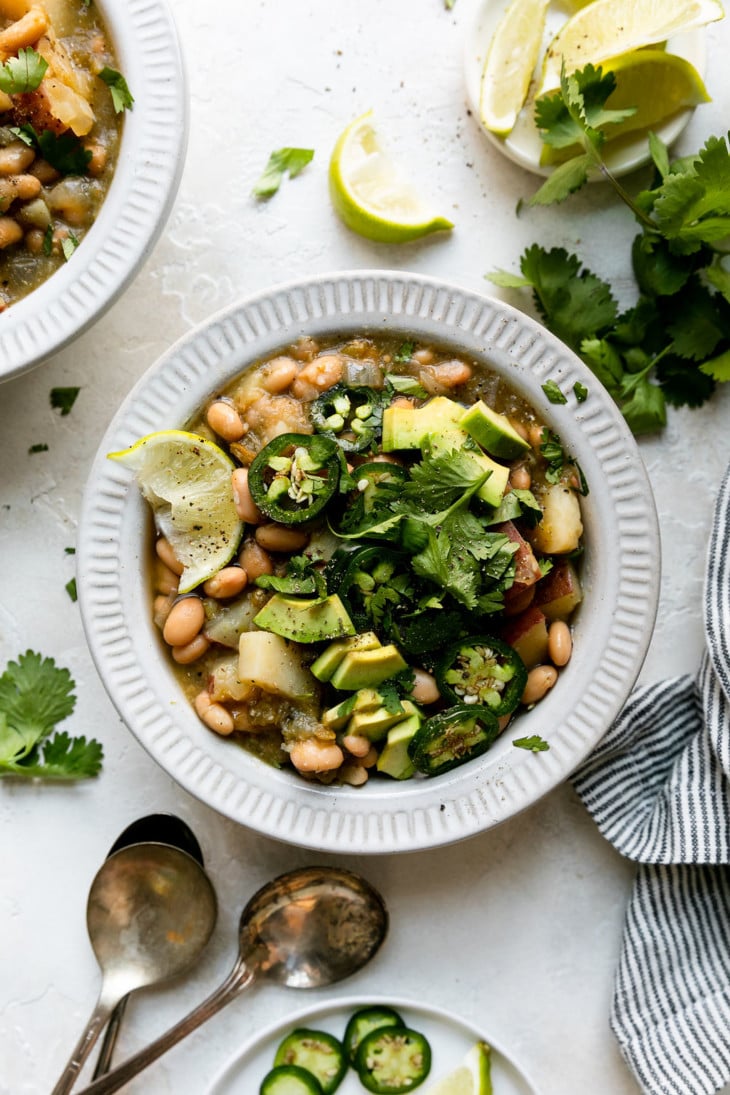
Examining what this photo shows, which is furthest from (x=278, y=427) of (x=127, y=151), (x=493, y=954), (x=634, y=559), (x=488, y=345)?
(x=493, y=954)

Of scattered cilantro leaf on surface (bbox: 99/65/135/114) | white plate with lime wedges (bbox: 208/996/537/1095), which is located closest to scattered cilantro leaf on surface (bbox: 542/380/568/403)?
scattered cilantro leaf on surface (bbox: 99/65/135/114)

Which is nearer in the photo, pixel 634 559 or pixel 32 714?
pixel 634 559

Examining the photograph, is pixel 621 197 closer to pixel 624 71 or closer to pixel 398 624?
pixel 624 71

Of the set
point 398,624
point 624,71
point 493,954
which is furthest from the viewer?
point 493,954

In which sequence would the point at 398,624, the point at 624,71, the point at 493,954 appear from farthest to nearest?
the point at 493,954 < the point at 624,71 < the point at 398,624

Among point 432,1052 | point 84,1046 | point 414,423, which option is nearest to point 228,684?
point 414,423

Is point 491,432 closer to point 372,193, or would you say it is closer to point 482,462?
point 482,462

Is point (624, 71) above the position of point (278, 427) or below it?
above
